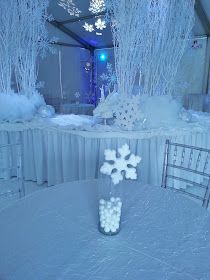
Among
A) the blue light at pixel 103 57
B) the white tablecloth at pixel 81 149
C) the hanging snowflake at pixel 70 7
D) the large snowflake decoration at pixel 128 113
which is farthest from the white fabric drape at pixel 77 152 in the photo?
the blue light at pixel 103 57

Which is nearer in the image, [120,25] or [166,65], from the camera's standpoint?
[120,25]

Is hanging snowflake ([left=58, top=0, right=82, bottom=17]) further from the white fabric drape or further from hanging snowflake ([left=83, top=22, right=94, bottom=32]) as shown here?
the white fabric drape

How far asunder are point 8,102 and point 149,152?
165 cm

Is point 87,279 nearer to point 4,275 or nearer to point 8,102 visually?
point 4,275

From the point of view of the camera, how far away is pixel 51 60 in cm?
717

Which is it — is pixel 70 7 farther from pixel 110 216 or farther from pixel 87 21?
pixel 110 216

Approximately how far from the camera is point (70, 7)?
5586mm

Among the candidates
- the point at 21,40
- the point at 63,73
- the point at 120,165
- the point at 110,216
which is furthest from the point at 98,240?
the point at 63,73

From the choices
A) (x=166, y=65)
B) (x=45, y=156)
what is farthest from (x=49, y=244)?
(x=166, y=65)

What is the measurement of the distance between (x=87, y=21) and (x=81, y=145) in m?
4.59

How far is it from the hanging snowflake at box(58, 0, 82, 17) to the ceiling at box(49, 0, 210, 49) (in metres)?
0.08

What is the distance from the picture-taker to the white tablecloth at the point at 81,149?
8.29 ft

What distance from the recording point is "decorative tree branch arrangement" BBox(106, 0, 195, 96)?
2785mm

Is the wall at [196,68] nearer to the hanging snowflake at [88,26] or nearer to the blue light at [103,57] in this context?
the hanging snowflake at [88,26]
